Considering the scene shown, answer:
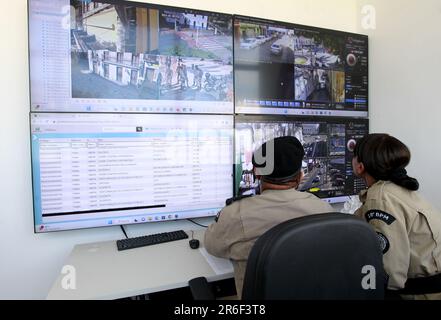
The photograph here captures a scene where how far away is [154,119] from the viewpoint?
1694 millimetres

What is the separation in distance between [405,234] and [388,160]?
1.06 ft

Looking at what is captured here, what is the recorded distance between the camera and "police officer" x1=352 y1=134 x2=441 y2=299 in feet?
3.74

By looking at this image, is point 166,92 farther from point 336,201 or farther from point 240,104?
point 336,201

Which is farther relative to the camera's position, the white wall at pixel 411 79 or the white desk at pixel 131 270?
the white wall at pixel 411 79

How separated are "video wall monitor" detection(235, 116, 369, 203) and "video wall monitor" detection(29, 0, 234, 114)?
0.26 metres

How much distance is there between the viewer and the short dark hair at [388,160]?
1234 mm

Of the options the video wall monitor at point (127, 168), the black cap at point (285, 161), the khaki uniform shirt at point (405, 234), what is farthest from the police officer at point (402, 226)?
the video wall monitor at point (127, 168)

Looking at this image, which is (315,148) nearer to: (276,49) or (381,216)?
(276,49)

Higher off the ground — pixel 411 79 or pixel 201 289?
pixel 411 79

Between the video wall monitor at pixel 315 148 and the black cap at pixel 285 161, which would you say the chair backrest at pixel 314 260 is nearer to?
the black cap at pixel 285 161

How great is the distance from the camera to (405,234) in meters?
1.14

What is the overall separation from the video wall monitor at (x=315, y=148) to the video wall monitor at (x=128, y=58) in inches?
10.2

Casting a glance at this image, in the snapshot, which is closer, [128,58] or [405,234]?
[405,234]

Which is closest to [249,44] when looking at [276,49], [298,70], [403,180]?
[276,49]
